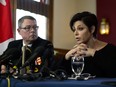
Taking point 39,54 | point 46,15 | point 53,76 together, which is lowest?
point 53,76

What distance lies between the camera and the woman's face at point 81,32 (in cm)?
213

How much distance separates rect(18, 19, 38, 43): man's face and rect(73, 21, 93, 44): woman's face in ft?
1.53

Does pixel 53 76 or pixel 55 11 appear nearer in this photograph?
pixel 53 76

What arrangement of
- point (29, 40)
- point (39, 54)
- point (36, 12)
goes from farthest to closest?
point (36, 12), point (29, 40), point (39, 54)

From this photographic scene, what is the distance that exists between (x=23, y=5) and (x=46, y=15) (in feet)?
2.41

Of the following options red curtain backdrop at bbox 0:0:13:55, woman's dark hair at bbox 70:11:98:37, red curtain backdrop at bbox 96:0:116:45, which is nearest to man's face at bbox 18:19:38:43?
woman's dark hair at bbox 70:11:98:37

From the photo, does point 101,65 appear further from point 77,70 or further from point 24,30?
point 24,30

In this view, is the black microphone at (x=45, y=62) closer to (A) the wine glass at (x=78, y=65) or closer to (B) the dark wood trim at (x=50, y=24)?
(A) the wine glass at (x=78, y=65)

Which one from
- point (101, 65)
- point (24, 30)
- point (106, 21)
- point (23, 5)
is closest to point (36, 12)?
point (23, 5)

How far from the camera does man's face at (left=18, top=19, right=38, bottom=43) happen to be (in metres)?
2.50

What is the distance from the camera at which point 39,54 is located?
5.37 feet

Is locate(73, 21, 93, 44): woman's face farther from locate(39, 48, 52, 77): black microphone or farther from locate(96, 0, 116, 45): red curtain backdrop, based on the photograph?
locate(96, 0, 116, 45): red curtain backdrop

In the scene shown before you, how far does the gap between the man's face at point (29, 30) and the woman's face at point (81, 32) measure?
47cm

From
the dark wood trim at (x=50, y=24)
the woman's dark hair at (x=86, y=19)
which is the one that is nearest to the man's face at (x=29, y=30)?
the woman's dark hair at (x=86, y=19)
